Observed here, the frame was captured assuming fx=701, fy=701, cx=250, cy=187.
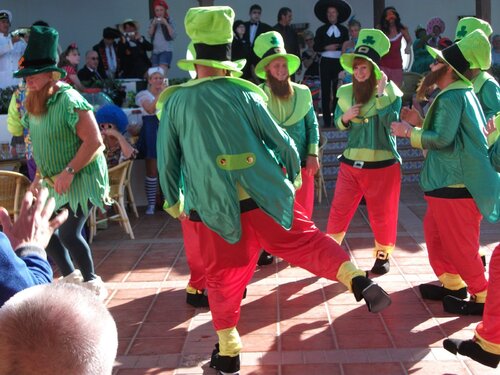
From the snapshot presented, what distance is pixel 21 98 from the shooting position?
6.12 meters

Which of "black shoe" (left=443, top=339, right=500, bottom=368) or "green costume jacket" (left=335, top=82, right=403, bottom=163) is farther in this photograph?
"green costume jacket" (left=335, top=82, right=403, bottom=163)

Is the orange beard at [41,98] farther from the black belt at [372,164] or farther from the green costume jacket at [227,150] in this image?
the black belt at [372,164]

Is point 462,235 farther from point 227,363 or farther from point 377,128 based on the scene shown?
point 227,363

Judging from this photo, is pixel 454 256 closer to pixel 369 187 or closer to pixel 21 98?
A: pixel 369 187

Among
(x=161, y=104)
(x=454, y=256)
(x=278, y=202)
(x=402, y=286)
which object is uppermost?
(x=161, y=104)

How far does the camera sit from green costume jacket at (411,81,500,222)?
430 cm

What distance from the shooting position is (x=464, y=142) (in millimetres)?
4367

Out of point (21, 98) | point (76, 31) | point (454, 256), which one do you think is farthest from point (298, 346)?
point (76, 31)

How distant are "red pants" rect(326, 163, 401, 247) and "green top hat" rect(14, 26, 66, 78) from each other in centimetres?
233

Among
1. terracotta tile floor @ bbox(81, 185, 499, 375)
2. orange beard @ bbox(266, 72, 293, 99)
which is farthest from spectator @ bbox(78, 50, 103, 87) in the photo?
orange beard @ bbox(266, 72, 293, 99)

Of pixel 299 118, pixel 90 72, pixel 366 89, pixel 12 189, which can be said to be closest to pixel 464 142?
pixel 366 89

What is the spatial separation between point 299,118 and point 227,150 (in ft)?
6.52

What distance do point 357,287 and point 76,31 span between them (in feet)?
Answer: 41.5

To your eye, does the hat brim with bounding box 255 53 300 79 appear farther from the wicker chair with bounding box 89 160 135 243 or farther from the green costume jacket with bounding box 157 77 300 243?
the wicker chair with bounding box 89 160 135 243
